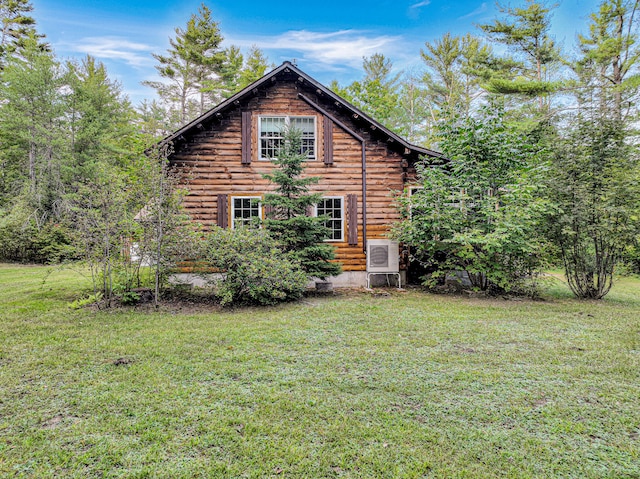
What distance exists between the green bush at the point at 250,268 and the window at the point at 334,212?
293 cm

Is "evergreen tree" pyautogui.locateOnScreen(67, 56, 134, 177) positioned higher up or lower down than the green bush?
higher up

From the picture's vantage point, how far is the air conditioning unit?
8992 mm

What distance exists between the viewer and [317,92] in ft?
32.3

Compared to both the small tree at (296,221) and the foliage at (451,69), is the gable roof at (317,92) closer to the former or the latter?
the small tree at (296,221)

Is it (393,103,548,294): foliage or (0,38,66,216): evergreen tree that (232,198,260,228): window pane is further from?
(0,38,66,216): evergreen tree

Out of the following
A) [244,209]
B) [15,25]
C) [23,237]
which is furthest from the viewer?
[15,25]

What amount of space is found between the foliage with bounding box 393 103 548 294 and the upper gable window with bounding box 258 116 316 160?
140 inches

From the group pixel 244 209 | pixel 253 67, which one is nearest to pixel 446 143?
pixel 244 209

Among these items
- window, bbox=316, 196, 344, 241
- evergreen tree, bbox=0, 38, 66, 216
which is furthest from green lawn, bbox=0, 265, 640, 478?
evergreen tree, bbox=0, 38, 66, 216

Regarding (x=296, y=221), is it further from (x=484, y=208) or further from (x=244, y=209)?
(x=484, y=208)

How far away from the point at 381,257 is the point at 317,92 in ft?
17.3

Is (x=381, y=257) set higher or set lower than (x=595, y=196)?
lower

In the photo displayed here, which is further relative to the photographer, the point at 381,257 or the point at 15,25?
the point at 15,25

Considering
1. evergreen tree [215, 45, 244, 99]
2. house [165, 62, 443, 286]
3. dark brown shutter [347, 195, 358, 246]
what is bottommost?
dark brown shutter [347, 195, 358, 246]
